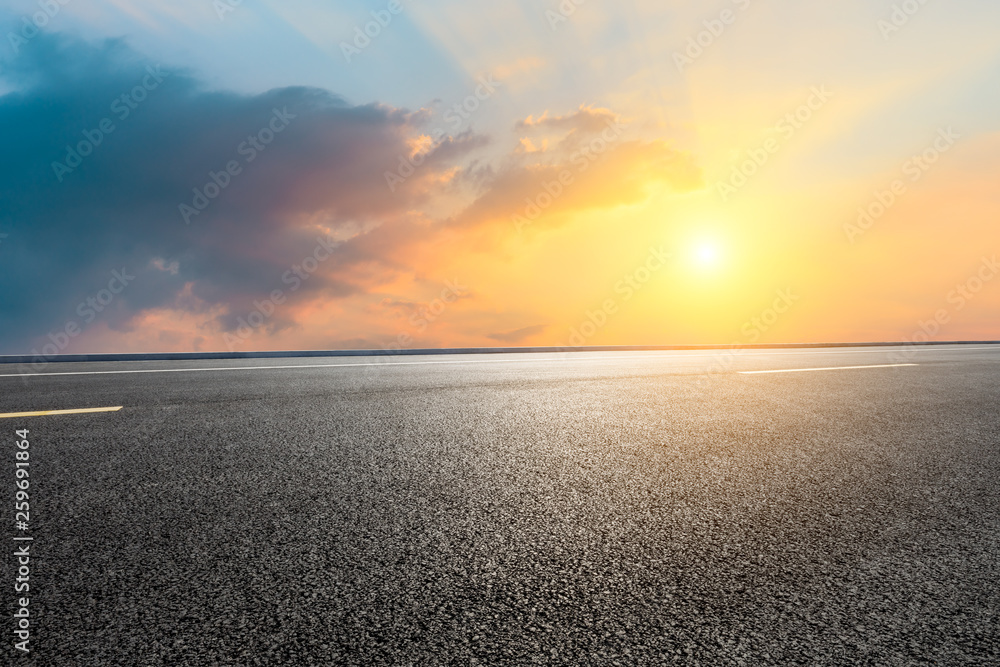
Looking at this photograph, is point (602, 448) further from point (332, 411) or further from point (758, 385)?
point (758, 385)

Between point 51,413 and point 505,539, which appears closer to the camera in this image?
point 505,539

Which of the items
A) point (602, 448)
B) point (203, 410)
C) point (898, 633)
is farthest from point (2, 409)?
point (898, 633)

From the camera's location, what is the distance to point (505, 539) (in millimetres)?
2367

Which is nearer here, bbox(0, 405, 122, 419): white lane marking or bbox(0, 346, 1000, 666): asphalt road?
bbox(0, 346, 1000, 666): asphalt road

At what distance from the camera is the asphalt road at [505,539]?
5.49 feet

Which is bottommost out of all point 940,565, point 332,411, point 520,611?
point 940,565

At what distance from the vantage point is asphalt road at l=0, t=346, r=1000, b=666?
167 centimetres

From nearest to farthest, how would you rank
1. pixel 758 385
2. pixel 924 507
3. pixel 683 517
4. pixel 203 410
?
pixel 683 517
pixel 924 507
pixel 203 410
pixel 758 385

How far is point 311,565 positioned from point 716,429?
3630 millimetres

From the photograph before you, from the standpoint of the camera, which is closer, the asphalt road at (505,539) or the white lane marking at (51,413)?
the asphalt road at (505,539)

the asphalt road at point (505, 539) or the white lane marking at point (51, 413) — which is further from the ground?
the white lane marking at point (51, 413)

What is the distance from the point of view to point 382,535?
2387mm

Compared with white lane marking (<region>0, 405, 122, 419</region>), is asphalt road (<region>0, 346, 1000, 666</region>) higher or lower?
lower

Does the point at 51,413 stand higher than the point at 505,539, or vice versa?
the point at 51,413
